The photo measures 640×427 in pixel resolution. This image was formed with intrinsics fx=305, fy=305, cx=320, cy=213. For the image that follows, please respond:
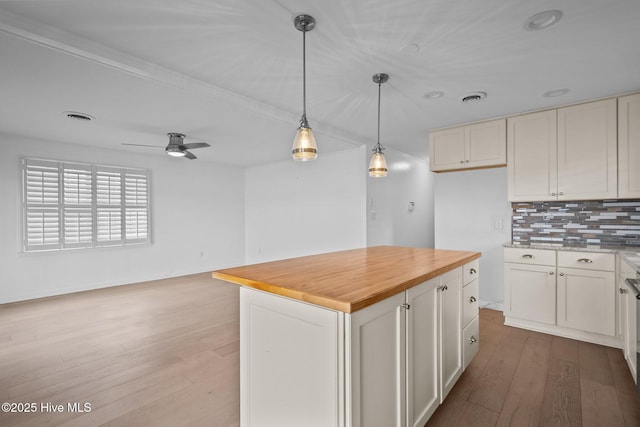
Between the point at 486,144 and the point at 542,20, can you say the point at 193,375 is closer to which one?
the point at 542,20

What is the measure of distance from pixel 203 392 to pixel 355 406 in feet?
4.67

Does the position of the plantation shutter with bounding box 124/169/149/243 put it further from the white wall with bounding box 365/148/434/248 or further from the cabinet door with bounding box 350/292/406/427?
the cabinet door with bounding box 350/292/406/427

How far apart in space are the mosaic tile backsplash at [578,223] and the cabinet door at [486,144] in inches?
25.1

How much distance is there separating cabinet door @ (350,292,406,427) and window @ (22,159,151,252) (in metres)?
5.43

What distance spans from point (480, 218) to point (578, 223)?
3.26 ft

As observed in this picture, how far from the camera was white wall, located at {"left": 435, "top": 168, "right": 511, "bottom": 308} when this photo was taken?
3.86m

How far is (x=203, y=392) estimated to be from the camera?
213 centimetres

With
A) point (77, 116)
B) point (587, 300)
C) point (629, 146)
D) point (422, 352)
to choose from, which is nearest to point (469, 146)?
point (629, 146)

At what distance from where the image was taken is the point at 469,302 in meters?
2.27

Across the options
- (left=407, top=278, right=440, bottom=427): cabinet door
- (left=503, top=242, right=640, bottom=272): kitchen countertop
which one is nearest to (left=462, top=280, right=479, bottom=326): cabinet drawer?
(left=407, top=278, right=440, bottom=427): cabinet door

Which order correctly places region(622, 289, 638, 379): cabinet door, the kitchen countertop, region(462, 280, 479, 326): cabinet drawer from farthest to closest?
1. the kitchen countertop
2. region(462, 280, 479, 326): cabinet drawer
3. region(622, 289, 638, 379): cabinet door

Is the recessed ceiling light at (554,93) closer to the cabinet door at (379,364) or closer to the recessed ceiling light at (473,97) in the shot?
the recessed ceiling light at (473,97)

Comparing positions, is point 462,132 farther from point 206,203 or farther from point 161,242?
point 161,242

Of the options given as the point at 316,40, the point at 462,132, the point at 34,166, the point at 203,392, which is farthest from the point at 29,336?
the point at 462,132
